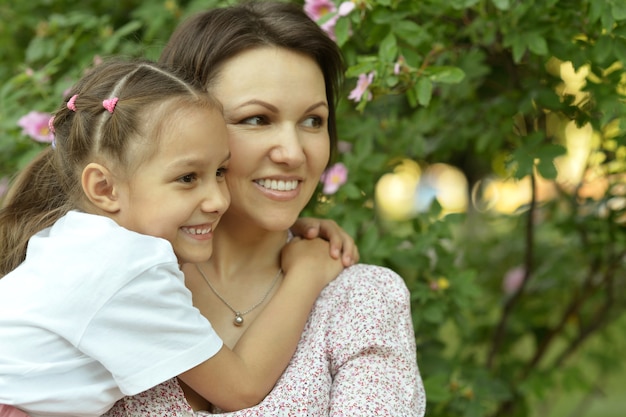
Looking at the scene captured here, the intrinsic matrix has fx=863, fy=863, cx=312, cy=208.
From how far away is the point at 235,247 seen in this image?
1.97 m

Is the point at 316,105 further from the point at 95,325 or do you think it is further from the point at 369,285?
the point at 95,325

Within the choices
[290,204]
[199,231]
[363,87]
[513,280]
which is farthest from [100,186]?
[513,280]

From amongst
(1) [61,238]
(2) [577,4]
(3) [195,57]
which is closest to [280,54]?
(3) [195,57]

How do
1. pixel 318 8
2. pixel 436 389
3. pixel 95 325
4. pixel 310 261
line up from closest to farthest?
1. pixel 95 325
2. pixel 310 261
3. pixel 318 8
4. pixel 436 389

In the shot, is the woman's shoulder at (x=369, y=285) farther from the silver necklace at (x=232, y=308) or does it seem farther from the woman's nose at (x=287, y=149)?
the woman's nose at (x=287, y=149)

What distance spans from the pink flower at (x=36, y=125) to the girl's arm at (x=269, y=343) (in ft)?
2.90

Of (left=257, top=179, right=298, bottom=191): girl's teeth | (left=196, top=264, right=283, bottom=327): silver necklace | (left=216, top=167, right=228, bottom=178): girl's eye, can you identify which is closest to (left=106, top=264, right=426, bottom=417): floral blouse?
(left=196, top=264, right=283, bottom=327): silver necklace

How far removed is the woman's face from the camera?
1784mm

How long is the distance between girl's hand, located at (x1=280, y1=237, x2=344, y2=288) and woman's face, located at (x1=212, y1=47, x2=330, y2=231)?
0.36 feet

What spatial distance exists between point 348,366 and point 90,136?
27.1 inches

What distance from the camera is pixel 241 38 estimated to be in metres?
1.81

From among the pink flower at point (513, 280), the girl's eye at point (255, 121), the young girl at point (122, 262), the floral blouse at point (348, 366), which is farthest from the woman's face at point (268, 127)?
the pink flower at point (513, 280)

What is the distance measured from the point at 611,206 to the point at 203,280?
1.61 meters

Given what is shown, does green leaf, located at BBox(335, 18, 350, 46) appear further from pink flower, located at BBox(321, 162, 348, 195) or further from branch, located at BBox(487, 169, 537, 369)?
branch, located at BBox(487, 169, 537, 369)
